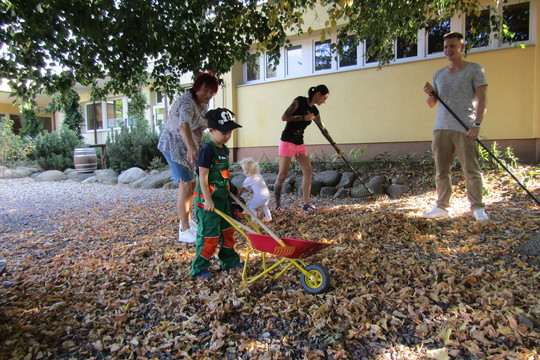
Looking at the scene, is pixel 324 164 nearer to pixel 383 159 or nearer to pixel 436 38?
pixel 383 159

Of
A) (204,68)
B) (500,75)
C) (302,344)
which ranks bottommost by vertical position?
(302,344)

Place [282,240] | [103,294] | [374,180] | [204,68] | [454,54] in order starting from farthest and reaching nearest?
1. [374,180]
2. [204,68]
3. [454,54]
4. [103,294]
5. [282,240]

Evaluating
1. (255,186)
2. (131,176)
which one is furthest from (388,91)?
(131,176)

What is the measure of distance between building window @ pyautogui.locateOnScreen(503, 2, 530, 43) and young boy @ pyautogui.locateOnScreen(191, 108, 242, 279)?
24.4 ft

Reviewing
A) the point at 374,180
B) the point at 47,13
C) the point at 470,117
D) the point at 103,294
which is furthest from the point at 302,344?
the point at 374,180

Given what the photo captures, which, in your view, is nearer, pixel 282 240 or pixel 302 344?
pixel 302 344

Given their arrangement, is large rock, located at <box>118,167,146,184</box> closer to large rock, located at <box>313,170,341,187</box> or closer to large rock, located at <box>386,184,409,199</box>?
large rock, located at <box>313,170,341,187</box>

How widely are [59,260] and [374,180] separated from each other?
505cm

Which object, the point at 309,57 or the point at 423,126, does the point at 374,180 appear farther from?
the point at 309,57

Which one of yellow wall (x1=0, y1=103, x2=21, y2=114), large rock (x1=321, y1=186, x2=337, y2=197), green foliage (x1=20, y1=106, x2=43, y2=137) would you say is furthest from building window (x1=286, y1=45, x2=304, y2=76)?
yellow wall (x1=0, y1=103, x2=21, y2=114)

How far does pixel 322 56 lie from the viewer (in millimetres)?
9938

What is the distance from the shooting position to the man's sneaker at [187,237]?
3855mm

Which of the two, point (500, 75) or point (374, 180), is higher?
point (500, 75)

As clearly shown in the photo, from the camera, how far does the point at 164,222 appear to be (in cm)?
517
